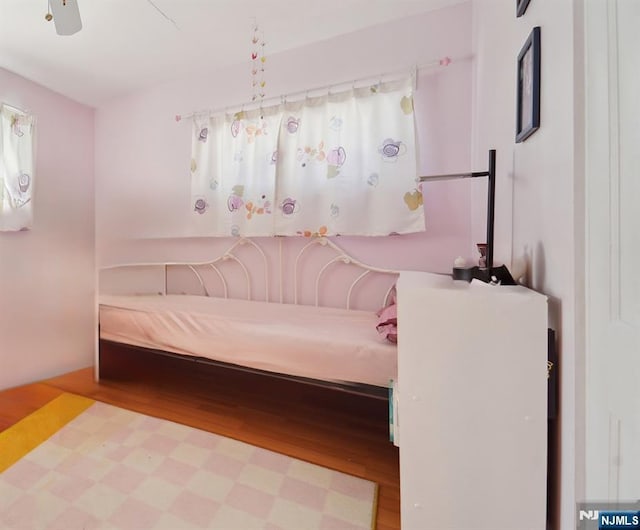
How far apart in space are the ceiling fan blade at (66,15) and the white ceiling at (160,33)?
50 centimetres

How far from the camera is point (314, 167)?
1845 mm

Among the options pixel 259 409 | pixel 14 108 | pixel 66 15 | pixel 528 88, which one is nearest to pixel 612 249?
pixel 528 88

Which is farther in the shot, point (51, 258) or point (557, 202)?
point (51, 258)

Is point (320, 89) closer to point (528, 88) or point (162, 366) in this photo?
point (528, 88)

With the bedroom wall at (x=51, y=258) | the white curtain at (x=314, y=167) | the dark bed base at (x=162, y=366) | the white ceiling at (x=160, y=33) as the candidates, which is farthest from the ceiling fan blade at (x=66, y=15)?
the dark bed base at (x=162, y=366)

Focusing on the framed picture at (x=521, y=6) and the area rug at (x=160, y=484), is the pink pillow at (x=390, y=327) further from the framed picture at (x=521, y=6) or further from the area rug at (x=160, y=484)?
the framed picture at (x=521, y=6)

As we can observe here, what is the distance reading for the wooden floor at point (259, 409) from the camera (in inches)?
49.5

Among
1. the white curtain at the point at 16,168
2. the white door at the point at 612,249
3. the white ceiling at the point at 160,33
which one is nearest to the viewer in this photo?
the white door at the point at 612,249

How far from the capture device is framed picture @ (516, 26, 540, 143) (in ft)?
2.48

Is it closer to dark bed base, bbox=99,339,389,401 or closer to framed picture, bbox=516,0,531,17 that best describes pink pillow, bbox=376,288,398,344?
dark bed base, bbox=99,339,389,401

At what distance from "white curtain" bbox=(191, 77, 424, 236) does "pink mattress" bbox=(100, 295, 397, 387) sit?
548mm

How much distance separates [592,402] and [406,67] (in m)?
1.86

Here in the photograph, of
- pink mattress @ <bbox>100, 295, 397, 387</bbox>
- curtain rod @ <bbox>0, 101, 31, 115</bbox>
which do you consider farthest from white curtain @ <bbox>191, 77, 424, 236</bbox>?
curtain rod @ <bbox>0, 101, 31, 115</bbox>

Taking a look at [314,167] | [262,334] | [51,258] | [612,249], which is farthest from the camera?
[51,258]
